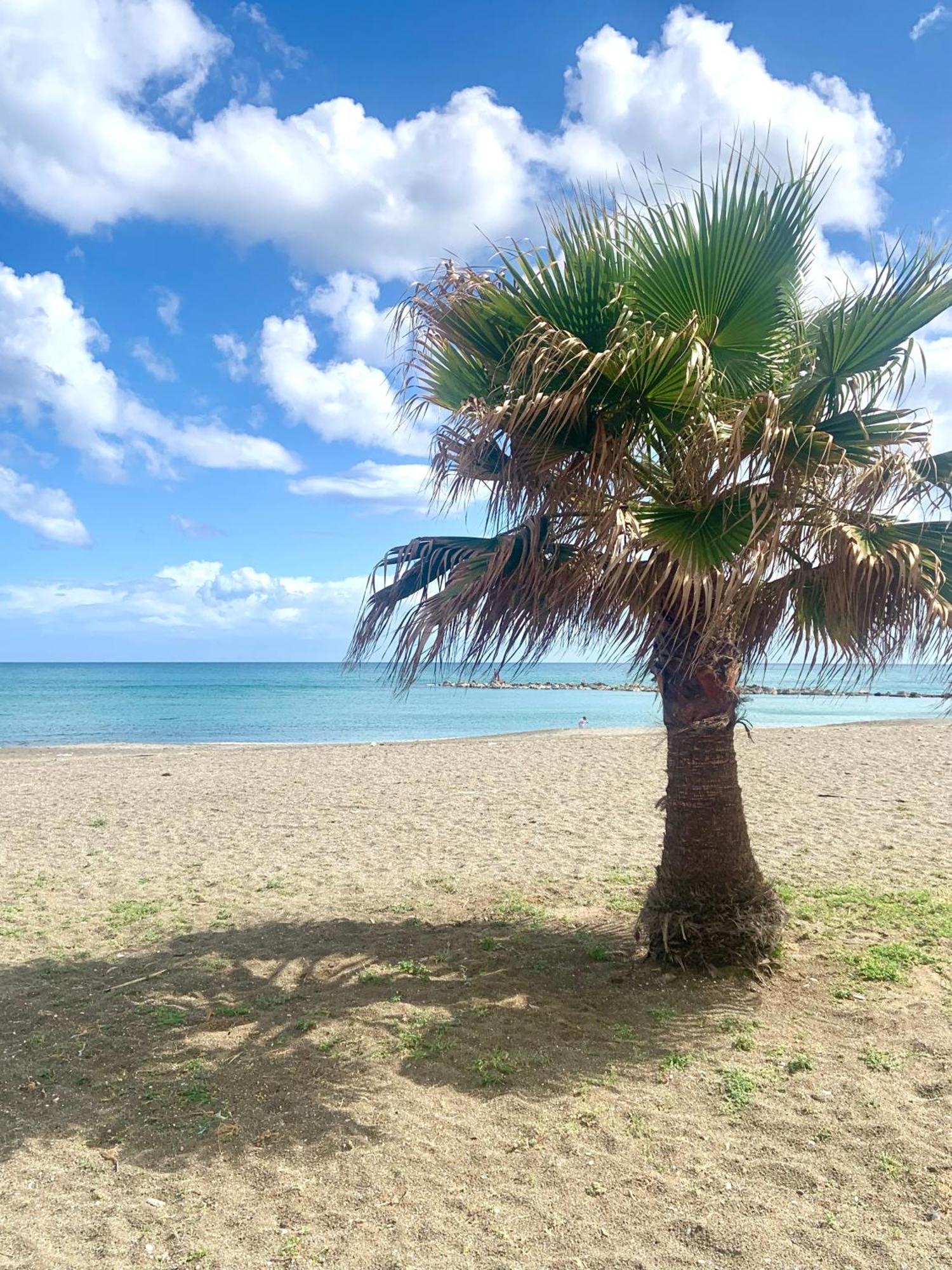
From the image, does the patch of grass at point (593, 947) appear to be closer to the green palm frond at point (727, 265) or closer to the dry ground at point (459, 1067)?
the dry ground at point (459, 1067)

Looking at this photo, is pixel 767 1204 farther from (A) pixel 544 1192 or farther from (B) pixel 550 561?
(B) pixel 550 561

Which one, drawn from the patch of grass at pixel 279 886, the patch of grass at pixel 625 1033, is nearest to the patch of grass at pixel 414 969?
the patch of grass at pixel 625 1033

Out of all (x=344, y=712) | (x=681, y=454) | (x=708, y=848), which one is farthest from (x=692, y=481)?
(x=344, y=712)

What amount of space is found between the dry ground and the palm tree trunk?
0.86 feet

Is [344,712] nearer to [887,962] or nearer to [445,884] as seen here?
[445,884]

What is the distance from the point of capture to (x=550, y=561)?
4.93 metres

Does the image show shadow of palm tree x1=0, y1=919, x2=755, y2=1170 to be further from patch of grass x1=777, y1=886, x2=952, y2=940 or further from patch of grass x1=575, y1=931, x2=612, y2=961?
patch of grass x1=777, y1=886, x2=952, y2=940

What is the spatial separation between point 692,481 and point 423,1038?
11.4 ft

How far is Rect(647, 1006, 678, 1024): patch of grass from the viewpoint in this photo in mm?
4875

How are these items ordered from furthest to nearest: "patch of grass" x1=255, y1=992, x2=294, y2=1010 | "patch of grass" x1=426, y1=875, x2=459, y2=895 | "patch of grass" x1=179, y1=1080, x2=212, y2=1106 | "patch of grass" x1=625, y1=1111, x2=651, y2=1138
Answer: "patch of grass" x1=426, y1=875, x2=459, y2=895, "patch of grass" x1=255, y1=992, x2=294, y2=1010, "patch of grass" x1=179, y1=1080, x2=212, y2=1106, "patch of grass" x1=625, y1=1111, x2=651, y2=1138

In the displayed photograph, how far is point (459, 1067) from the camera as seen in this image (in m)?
4.42

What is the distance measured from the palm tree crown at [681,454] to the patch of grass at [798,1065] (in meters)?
2.17

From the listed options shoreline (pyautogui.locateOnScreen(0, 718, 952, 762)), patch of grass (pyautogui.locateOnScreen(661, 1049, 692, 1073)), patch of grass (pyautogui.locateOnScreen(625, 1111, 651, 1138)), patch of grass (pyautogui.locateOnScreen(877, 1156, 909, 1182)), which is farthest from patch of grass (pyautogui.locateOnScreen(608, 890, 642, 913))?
shoreline (pyautogui.locateOnScreen(0, 718, 952, 762))

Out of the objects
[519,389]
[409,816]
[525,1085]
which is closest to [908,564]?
[519,389]
